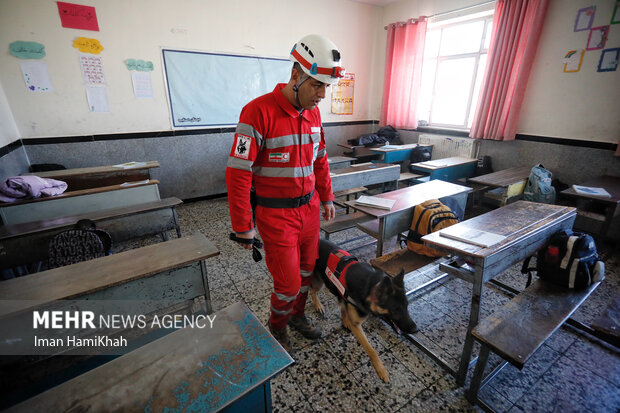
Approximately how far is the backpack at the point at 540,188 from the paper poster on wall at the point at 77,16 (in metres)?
5.73

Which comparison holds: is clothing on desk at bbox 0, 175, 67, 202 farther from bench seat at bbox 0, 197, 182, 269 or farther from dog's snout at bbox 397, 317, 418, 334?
dog's snout at bbox 397, 317, 418, 334

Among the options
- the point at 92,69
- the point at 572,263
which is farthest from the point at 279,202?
the point at 92,69

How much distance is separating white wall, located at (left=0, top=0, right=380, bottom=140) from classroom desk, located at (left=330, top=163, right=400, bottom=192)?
2776 mm

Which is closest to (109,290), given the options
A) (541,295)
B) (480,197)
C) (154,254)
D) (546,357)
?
(154,254)

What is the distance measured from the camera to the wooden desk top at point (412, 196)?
2.31m

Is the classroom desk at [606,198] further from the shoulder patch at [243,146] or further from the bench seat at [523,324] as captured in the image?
the shoulder patch at [243,146]

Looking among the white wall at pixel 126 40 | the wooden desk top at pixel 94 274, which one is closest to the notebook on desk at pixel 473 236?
the wooden desk top at pixel 94 274

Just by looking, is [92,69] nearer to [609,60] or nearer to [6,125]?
[6,125]

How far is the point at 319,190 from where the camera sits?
6.48 feet

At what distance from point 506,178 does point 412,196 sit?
1808 mm

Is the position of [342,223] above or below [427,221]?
below

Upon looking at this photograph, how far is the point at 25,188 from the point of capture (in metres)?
2.43

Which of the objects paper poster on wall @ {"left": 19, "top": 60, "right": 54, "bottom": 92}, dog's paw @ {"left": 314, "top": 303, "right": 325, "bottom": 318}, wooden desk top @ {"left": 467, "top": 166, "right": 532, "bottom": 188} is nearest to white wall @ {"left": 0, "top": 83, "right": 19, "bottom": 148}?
Answer: paper poster on wall @ {"left": 19, "top": 60, "right": 54, "bottom": 92}

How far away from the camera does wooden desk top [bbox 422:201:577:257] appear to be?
5.03 feet
